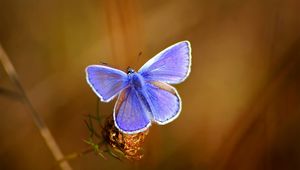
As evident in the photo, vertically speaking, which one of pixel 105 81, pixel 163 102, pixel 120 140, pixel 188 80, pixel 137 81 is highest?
pixel 105 81

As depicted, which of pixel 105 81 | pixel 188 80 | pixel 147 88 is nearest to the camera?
pixel 105 81

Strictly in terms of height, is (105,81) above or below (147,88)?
above

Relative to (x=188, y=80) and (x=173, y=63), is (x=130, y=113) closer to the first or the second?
(x=173, y=63)

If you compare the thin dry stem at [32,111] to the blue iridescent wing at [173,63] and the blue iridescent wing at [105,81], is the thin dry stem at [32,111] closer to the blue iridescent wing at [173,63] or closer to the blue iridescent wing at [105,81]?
the blue iridescent wing at [105,81]

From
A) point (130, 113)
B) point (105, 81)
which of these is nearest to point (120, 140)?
point (130, 113)

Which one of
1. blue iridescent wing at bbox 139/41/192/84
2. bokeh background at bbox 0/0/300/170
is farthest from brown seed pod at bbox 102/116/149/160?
bokeh background at bbox 0/0/300/170

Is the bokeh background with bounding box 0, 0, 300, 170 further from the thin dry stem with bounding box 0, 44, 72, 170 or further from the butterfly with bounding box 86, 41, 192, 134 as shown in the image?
the thin dry stem with bounding box 0, 44, 72, 170
